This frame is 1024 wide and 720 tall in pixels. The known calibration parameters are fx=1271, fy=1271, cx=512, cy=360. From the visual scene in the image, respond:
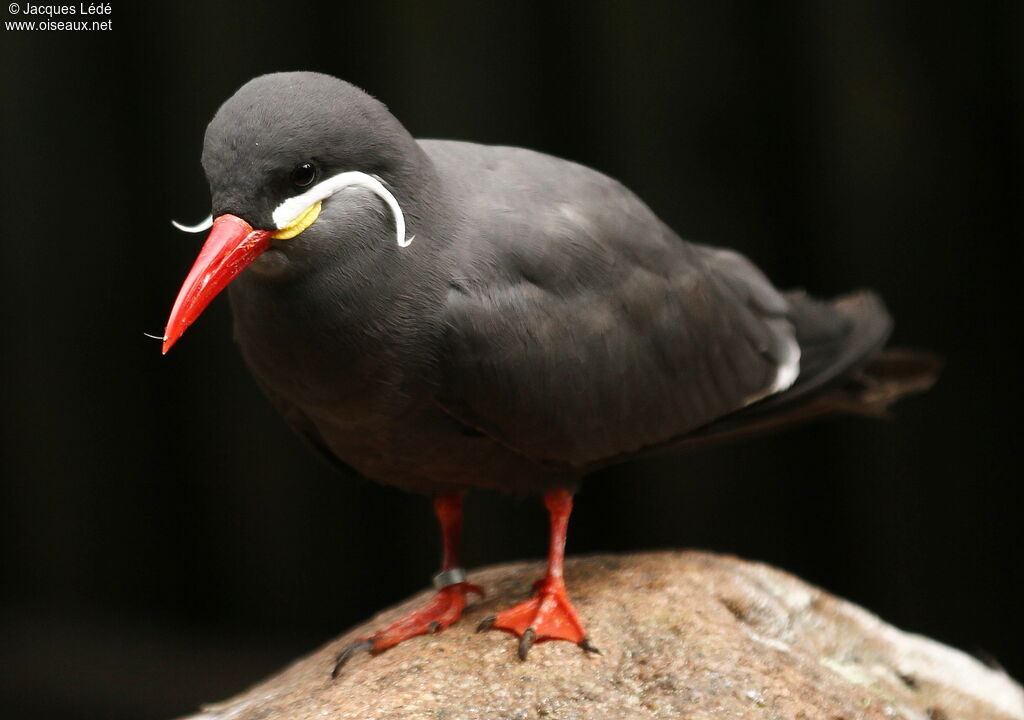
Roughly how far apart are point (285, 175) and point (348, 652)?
136 cm

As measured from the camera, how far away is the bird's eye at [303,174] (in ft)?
9.12

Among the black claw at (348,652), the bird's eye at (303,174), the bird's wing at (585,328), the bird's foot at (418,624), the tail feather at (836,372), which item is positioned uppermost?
the bird's eye at (303,174)

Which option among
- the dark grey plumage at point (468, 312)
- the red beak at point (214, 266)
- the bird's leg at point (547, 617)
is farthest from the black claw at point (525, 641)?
the red beak at point (214, 266)

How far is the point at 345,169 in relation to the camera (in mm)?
2871

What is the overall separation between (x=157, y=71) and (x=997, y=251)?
11.3ft

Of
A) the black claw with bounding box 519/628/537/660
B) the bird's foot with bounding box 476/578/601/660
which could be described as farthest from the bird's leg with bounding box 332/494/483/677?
the black claw with bounding box 519/628/537/660

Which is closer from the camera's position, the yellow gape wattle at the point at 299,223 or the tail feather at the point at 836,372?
the yellow gape wattle at the point at 299,223

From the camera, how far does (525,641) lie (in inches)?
127

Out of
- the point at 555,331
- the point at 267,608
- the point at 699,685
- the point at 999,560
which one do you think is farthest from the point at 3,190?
the point at 999,560

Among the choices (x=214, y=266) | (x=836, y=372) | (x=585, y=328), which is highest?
(x=214, y=266)

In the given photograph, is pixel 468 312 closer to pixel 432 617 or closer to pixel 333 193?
pixel 333 193

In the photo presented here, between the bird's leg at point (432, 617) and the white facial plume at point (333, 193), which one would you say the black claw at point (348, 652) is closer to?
the bird's leg at point (432, 617)

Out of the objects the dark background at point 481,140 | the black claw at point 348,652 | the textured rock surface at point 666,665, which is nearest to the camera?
the textured rock surface at point 666,665

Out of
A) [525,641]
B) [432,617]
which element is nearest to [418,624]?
[432,617]
